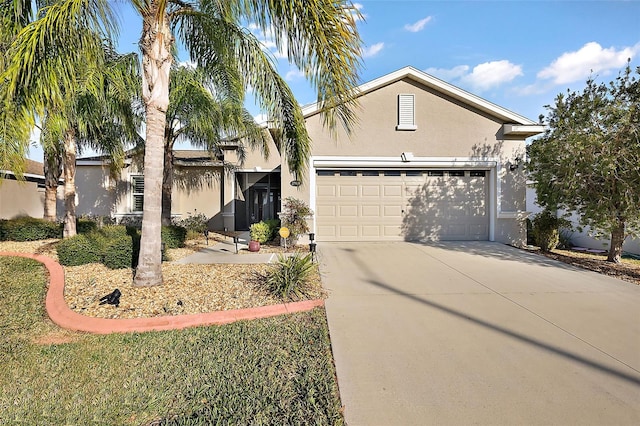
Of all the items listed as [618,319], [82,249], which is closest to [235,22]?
[82,249]

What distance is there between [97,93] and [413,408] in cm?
868

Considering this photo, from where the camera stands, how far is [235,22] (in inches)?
209

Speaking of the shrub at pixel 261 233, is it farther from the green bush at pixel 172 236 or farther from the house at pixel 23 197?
the house at pixel 23 197

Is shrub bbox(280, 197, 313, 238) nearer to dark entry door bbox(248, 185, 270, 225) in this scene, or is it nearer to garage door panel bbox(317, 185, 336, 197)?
garage door panel bbox(317, 185, 336, 197)

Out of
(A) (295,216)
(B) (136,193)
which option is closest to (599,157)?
(A) (295,216)

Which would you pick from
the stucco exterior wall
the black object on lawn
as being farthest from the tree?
the black object on lawn

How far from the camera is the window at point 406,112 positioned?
9898mm

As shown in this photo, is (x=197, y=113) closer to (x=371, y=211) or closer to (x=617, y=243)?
(x=371, y=211)

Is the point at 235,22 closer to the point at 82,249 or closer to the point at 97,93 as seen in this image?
the point at 97,93

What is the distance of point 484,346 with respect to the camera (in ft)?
11.1

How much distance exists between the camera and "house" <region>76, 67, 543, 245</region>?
9.84 m

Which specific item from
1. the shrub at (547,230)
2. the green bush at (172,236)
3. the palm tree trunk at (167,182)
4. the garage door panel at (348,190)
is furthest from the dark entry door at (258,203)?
the shrub at (547,230)

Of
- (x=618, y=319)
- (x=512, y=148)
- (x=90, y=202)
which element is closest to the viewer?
(x=618, y=319)

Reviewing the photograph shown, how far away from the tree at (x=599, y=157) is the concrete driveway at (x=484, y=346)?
72.7 inches
